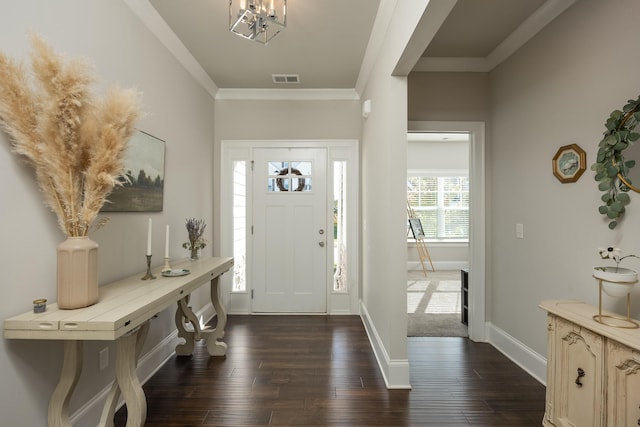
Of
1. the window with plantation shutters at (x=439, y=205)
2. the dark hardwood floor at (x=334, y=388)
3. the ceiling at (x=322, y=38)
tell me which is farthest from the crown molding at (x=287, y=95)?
the window with plantation shutters at (x=439, y=205)

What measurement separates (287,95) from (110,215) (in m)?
2.59

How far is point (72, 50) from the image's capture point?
1.74m

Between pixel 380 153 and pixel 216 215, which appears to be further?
pixel 216 215

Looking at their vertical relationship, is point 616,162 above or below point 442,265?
above

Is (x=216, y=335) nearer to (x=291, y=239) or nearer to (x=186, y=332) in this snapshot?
(x=186, y=332)

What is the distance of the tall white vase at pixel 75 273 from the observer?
1.41 meters

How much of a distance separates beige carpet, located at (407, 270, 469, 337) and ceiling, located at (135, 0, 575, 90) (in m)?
2.74

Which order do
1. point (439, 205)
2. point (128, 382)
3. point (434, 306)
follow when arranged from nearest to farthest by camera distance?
point (128, 382) < point (434, 306) < point (439, 205)

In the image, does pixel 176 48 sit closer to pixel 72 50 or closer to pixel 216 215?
pixel 72 50

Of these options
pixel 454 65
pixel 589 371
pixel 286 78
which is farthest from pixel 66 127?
pixel 454 65

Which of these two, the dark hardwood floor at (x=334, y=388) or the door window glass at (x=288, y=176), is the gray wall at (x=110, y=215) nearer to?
the dark hardwood floor at (x=334, y=388)

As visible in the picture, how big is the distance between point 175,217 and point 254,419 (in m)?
1.83

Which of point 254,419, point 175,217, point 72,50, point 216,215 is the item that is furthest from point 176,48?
point 254,419

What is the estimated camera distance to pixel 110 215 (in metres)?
2.04
